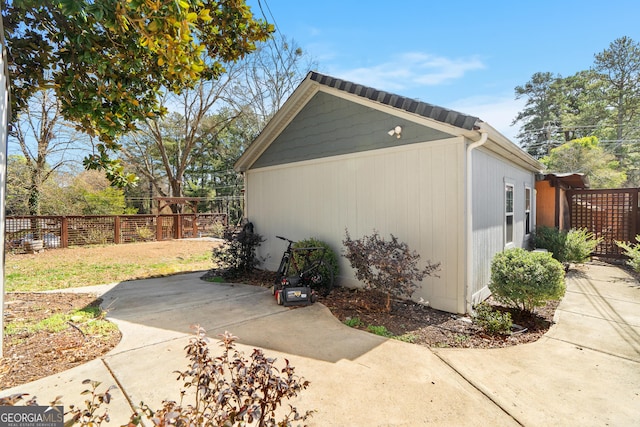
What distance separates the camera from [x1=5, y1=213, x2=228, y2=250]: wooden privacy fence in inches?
460

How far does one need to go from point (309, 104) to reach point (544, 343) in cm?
596

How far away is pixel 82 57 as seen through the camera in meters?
3.20

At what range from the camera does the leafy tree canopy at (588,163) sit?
1677cm

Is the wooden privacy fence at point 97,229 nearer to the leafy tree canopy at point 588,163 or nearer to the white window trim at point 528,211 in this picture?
the white window trim at point 528,211

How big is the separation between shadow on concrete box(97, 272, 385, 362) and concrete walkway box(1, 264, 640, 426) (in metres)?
0.02

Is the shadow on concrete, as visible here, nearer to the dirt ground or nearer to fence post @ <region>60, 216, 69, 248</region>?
the dirt ground

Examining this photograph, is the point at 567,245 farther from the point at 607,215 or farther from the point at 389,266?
the point at 389,266

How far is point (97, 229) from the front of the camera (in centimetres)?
1395

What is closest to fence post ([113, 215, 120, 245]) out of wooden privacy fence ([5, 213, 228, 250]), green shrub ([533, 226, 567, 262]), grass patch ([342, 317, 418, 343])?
wooden privacy fence ([5, 213, 228, 250])

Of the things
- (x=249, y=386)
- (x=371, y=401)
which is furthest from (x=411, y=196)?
(x=249, y=386)

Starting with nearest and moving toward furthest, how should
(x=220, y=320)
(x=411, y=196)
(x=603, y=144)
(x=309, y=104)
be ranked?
(x=220, y=320), (x=411, y=196), (x=309, y=104), (x=603, y=144)

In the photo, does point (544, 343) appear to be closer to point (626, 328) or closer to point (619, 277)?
point (626, 328)

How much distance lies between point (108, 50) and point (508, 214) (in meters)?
7.60

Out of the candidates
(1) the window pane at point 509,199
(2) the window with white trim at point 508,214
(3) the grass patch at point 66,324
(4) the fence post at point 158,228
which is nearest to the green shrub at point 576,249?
(2) the window with white trim at point 508,214
